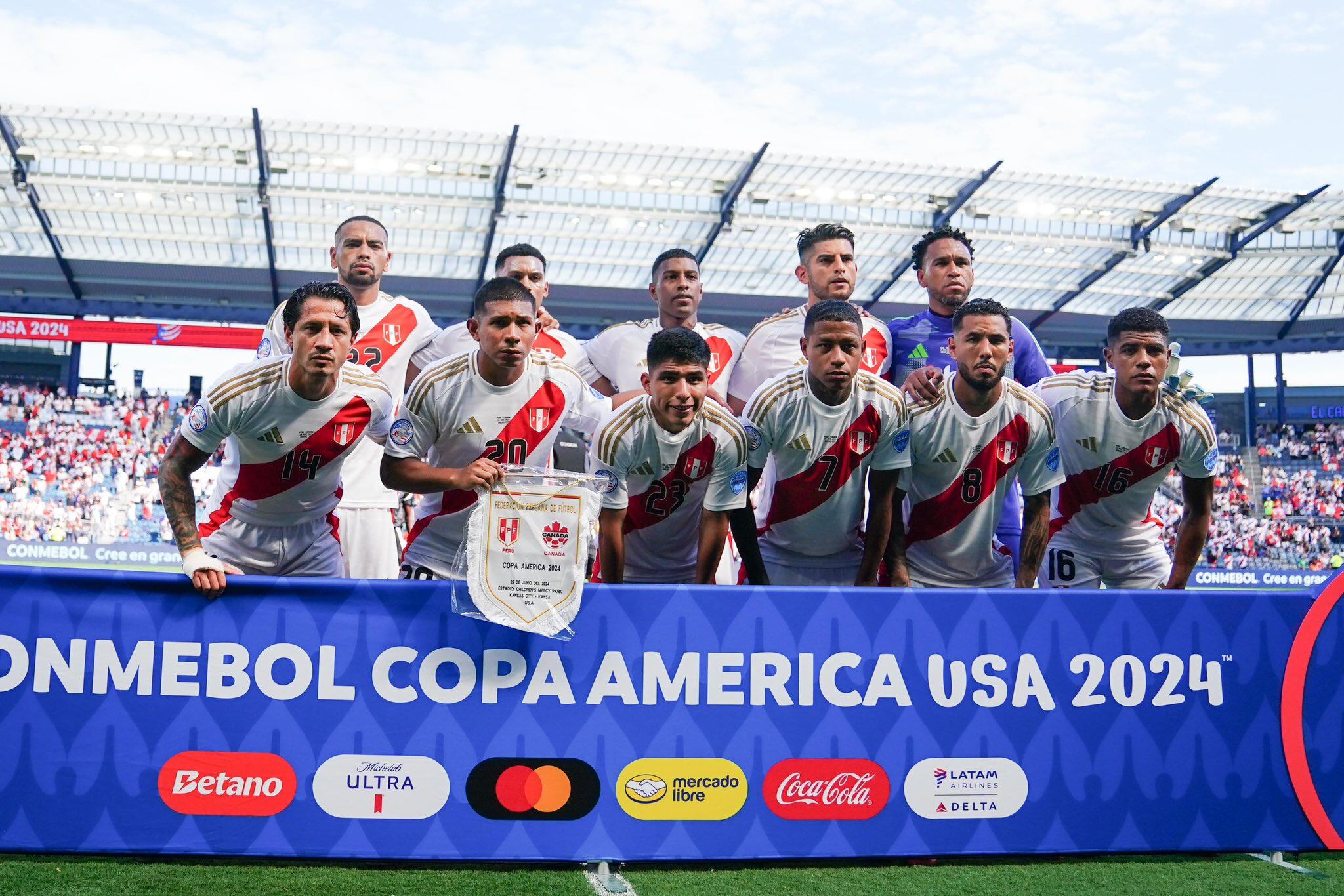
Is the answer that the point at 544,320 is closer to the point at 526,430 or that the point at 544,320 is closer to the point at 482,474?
the point at 526,430

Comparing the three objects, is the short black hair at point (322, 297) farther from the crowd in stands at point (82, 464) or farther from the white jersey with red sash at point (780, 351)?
the crowd in stands at point (82, 464)

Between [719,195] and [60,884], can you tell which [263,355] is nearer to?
[60,884]

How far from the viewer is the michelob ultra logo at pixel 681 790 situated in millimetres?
3754

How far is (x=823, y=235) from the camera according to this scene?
5.83 metres

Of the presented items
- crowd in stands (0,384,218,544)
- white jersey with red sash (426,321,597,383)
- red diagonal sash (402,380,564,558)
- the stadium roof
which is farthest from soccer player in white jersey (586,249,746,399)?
the stadium roof

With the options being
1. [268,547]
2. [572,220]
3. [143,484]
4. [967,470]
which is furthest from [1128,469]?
[143,484]

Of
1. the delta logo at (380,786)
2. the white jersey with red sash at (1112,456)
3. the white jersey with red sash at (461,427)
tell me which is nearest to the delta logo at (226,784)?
the delta logo at (380,786)

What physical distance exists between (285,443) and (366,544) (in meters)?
1.37

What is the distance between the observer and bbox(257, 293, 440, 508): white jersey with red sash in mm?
5762

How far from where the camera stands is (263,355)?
5133 mm

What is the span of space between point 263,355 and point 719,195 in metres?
22.4

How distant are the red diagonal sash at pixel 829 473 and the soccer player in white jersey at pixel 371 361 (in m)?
2.22

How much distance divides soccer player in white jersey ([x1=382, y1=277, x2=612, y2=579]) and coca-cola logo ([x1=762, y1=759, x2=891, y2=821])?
1760mm

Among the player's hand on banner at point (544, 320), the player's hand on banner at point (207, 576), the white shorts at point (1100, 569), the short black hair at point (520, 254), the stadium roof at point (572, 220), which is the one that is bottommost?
the white shorts at point (1100, 569)
